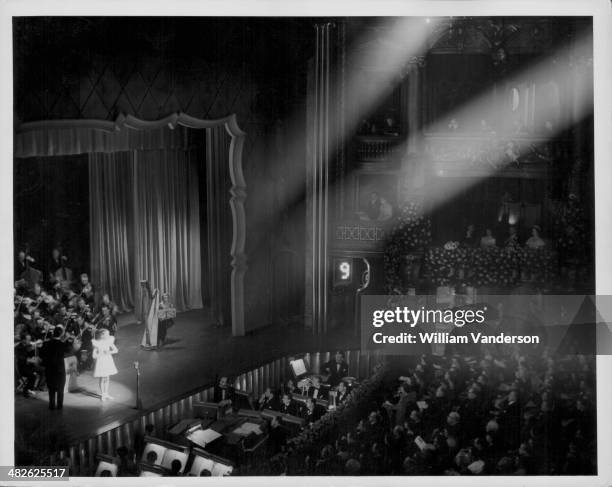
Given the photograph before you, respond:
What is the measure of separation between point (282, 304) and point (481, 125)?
9.51ft

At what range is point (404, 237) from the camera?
7.00 metres

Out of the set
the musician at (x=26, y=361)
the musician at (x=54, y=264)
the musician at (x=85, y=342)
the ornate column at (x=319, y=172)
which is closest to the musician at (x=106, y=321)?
the musician at (x=85, y=342)

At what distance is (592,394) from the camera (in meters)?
6.59

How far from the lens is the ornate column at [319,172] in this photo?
7.12m

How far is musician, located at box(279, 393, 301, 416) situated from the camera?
695 centimetres

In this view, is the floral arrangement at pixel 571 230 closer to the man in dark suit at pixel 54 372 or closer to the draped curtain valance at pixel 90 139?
the draped curtain valance at pixel 90 139

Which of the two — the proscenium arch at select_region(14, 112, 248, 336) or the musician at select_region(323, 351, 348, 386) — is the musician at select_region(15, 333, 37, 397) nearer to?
the proscenium arch at select_region(14, 112, 248, 336)

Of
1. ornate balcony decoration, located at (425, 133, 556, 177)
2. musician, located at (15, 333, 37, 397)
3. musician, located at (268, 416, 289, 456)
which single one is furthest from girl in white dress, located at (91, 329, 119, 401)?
ornate balcony decoration, located at (425, 133, 556, 177)

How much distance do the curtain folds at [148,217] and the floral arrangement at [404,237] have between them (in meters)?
3.29

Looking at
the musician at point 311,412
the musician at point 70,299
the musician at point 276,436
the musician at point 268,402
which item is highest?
the musician at point 70,299

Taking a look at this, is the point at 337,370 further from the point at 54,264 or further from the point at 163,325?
the point at 54,264

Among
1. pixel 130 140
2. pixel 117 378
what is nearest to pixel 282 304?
pixel 117 378

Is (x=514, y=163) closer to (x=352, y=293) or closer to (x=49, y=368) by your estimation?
(x=352, y=293)

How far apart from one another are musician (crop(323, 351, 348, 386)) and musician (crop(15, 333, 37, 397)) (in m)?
3.01
